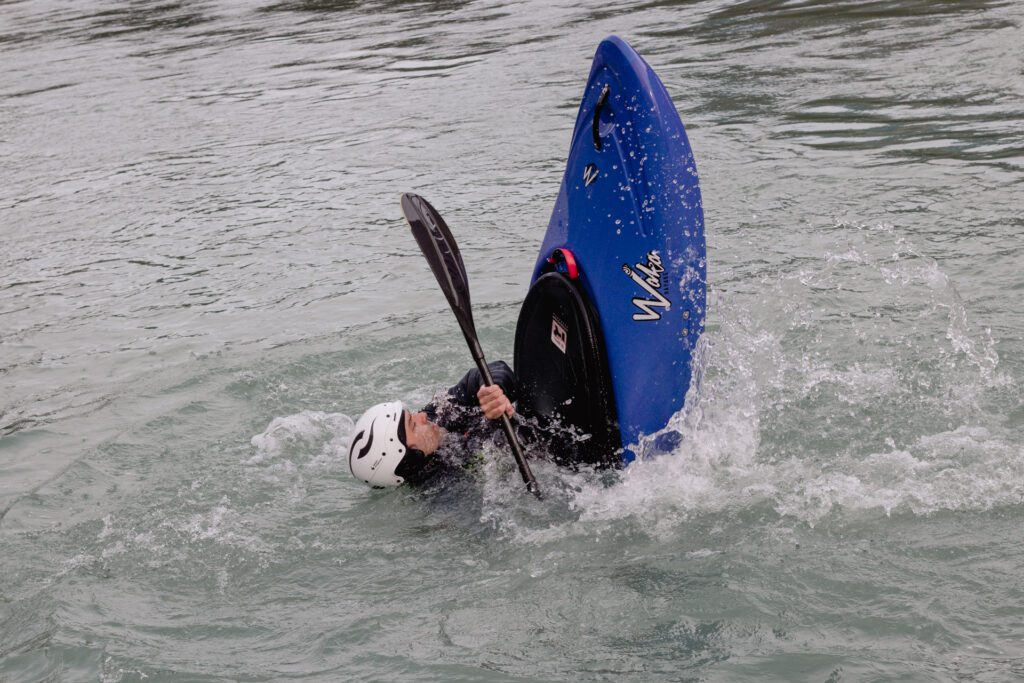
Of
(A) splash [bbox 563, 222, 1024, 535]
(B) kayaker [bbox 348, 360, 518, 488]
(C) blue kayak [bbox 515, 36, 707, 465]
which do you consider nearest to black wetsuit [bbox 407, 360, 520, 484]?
(B) kayaker [bbox 348, 360, 518, 488]

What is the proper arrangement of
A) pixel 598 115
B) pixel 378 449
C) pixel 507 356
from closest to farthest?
pixel 378 449 < pixel 598 115 < pixel 507 356

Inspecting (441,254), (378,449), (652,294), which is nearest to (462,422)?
(378,449)

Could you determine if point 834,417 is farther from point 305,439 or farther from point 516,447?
point 305,439

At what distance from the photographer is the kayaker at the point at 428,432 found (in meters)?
4.91

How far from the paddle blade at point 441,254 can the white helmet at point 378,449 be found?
56cm

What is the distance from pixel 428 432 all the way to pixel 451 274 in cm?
76

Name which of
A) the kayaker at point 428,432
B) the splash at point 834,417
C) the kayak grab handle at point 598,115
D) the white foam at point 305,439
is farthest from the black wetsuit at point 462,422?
the kayak grab handle at point 598,115

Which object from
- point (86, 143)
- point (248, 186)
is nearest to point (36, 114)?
point (86, 143)

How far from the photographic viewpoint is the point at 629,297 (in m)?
4.84

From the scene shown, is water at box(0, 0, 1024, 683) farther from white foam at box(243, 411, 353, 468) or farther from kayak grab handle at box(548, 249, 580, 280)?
kayak grab handle at box(548, 249, 580, 280)

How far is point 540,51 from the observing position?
14.9 metres

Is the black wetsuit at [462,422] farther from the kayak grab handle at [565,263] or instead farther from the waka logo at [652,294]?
the waka logo at [652,294]

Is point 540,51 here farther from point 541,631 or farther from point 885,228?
point 541,631

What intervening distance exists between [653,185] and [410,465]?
167 cm
